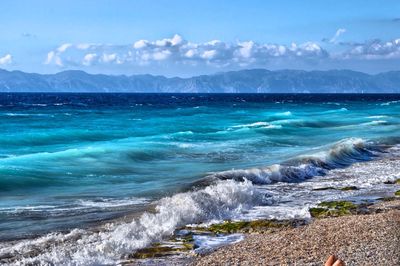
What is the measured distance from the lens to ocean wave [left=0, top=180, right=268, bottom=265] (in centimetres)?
1396

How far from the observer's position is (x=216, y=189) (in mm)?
21859

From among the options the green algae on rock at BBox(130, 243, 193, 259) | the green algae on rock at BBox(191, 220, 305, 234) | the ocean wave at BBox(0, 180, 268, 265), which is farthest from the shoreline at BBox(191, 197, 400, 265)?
the ocean wave at BBox(0, 180, 268, 265)

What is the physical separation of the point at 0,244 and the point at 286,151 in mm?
26242

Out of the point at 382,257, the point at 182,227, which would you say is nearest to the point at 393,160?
the point at 182,227

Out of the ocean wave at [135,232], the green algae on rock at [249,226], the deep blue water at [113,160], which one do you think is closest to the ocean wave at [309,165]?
the deep blue water at [113,160]

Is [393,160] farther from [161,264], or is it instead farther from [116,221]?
[161,264]

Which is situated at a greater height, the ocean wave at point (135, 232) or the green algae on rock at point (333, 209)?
the ocean wave at point (135, 232)

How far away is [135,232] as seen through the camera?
16094 mm

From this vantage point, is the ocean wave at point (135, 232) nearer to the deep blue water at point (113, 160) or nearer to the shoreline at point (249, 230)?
the shoreline at point (249, 230)

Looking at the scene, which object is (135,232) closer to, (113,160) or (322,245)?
(322,245)

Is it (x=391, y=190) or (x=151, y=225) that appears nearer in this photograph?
(x=151, y=225)

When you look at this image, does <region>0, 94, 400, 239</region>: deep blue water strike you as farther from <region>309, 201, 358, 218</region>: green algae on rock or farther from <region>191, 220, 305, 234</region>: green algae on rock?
<region>309, 201, 358, 218</region>: green algae on rock

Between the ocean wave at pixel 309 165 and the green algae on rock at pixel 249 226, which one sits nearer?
the green algae on rock at pixel 249 226

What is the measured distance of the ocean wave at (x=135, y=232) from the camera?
1396cm
